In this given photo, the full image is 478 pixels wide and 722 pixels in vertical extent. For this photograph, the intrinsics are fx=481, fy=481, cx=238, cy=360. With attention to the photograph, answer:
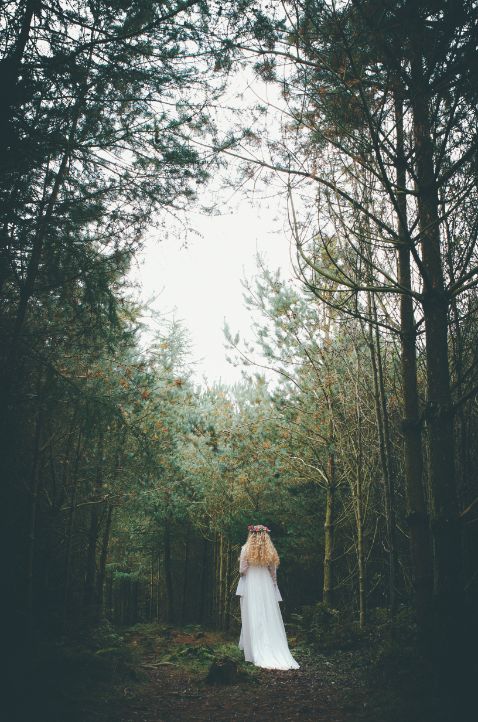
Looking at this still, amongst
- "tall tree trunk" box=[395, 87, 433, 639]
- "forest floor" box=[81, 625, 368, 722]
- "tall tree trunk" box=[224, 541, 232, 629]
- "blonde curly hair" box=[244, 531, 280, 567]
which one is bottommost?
"tall tree trunk" box=[224, 541, 232, 629]

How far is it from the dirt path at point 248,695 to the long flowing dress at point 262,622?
42 centimetres

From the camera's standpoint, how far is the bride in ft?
26.7

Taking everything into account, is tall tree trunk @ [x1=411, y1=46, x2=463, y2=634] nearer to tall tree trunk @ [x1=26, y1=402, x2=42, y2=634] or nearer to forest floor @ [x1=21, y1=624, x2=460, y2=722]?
forest floor @ [x1=21, y1=624, x2=460, y2=722]

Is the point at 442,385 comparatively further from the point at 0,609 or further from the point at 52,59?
the point at 0,609

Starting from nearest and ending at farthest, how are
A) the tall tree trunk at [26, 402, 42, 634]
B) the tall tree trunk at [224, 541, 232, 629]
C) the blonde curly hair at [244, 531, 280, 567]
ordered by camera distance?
the tall tree trunk at [26, 402, 42, 634], the blonde curly hair at [244, 531, 280, 567], the tall tree trunk at [224, 541, 232, 629]

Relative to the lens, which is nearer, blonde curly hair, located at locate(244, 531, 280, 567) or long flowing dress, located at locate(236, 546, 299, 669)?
long flowing dress, located at locate(236, 546, 299, 669)

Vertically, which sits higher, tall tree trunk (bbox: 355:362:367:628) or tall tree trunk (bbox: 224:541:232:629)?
tall tree trunk (bbox: 355:362:367:628)

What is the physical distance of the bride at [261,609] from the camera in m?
8.12

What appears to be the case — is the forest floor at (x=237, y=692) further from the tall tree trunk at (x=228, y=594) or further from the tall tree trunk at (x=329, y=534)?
the tall tree trunk at (x=228, y=594)

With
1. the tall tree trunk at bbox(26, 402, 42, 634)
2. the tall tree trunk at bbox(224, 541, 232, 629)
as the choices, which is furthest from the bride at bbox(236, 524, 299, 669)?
the tall tree trunk at bbox(224, 541, 232, 629)

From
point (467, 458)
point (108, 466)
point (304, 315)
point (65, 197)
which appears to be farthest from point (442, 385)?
point (108, 466)

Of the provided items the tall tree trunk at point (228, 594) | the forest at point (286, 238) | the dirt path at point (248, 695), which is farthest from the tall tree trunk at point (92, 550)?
the tall tree trunk at point (228, 594)

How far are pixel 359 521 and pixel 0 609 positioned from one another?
19.2ft

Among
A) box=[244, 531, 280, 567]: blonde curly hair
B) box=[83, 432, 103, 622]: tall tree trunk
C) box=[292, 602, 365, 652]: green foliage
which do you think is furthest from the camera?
box=[244, 531, 280, 567]: blonde curly hair
